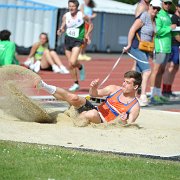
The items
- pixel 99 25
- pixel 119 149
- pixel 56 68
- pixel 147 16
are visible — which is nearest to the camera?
pixel 119 149

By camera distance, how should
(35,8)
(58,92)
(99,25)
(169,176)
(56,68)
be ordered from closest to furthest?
(169,176)
(58,92)
(56,68)
(35,8)
(99,25)

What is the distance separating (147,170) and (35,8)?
76.6ft

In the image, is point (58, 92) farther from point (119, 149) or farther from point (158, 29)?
point (158, 29)

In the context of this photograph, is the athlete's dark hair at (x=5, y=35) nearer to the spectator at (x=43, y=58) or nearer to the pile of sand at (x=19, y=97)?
the pile of sand at (x=19, y=97)

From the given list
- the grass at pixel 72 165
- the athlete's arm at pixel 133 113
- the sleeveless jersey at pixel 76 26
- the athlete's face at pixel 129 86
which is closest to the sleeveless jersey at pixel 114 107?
the athlete's arm at pixel 133 113

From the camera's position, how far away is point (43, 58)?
23.6m

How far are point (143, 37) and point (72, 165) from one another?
25.3 ft

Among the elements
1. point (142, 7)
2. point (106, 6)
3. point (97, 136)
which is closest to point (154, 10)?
point (142, 7)

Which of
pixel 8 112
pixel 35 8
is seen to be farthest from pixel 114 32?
pixel 8 112

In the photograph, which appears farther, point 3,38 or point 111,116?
point 3,38

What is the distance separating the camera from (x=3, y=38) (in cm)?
1662

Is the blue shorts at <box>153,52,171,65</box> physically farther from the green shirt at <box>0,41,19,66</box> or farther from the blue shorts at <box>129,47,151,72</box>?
the green shirt at <box>0,41,19,66</box>

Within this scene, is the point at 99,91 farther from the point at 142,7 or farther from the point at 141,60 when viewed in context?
the point at 142,7

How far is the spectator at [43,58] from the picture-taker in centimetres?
2319
